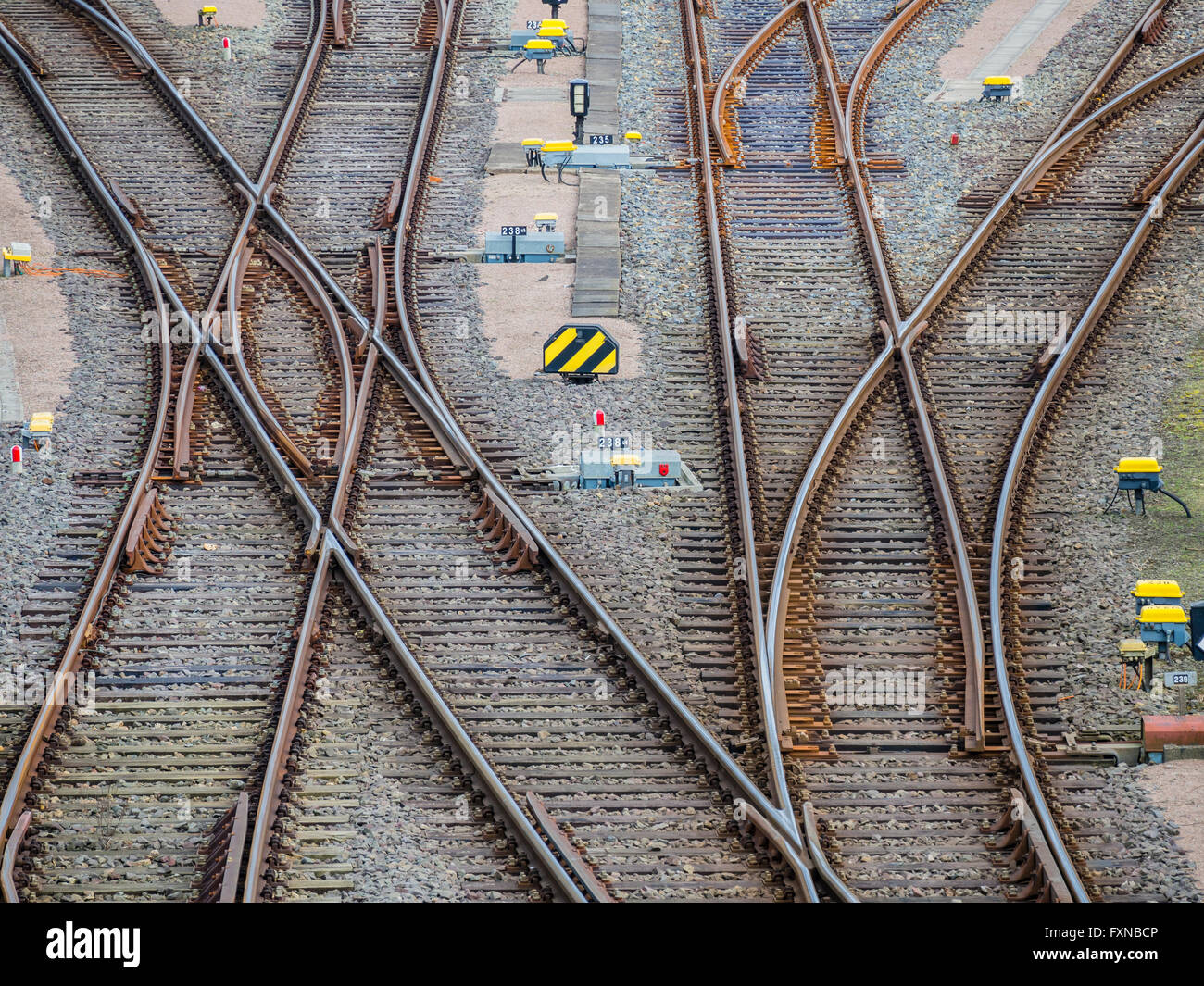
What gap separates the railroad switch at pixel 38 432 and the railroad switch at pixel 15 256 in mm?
4305

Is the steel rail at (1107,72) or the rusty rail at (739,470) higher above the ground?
the steel rail at (1107,72)

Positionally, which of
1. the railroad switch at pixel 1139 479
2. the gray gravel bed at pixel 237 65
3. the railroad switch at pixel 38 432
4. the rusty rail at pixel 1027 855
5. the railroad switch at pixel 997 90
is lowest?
the rusty rail at pixel 1027 855

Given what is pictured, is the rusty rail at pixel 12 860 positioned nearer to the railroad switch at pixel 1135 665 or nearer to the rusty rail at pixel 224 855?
the rusty rail at pixel 224 855

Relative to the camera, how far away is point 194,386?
1711 centimetres

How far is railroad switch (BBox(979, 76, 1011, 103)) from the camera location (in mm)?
24781

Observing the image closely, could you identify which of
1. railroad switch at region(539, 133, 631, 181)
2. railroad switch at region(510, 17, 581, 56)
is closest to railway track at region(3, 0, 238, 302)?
railroad switch at region(539, 133, 631, 181)

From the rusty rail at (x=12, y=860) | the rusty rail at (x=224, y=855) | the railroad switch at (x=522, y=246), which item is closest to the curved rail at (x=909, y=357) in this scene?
the railroad switch at (x=522, y=246)

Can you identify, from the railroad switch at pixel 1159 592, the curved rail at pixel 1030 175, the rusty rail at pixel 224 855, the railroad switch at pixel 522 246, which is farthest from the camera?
the railroad switch at pixel 522 246

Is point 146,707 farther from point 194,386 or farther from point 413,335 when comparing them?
point 413,335

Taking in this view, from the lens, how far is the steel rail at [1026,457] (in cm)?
1087

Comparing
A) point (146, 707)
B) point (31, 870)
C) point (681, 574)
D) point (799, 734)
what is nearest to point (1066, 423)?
point (681, 574)

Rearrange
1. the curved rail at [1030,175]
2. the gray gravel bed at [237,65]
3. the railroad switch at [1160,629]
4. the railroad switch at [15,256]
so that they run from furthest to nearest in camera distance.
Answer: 1. the gray gravel bed at [237,65]
2. the railroad switch at [15,256]
3. the curved rail at [1030,175]
4. the railroad switch at [1160,629]

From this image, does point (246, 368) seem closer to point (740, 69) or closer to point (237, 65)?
point (237, 65)

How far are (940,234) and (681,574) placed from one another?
27.1ft
